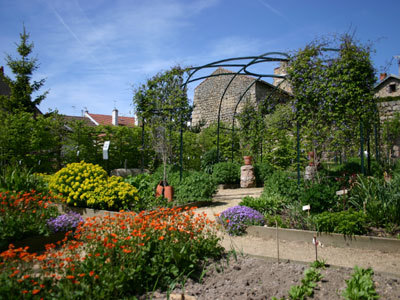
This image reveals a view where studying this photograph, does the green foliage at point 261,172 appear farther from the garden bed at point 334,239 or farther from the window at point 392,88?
the window at point 392,88

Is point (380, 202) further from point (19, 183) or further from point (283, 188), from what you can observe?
point (19, 183)

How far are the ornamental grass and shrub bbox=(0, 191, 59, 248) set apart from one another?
42.8 inches

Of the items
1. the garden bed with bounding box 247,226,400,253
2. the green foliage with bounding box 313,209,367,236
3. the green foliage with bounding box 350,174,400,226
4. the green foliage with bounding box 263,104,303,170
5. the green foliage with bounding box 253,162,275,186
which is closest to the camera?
the garden bed with bounding box 247,226,400,253

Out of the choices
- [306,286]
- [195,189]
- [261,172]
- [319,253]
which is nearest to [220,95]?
[261,172]

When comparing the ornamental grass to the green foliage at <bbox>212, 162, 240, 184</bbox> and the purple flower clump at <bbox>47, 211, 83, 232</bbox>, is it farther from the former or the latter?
the green foliage at <bbox>212, 162, 240, 184</bbox>

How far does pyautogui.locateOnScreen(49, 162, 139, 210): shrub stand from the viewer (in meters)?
5.70

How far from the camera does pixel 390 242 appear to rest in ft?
12.1

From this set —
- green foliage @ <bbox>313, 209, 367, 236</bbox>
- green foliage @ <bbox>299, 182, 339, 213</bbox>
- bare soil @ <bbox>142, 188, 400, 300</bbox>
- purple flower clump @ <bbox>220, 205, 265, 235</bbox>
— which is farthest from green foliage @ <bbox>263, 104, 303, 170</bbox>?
bare soil @ <bbox>142, 188, 400, 300</bbox>

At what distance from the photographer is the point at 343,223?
13.0 ft

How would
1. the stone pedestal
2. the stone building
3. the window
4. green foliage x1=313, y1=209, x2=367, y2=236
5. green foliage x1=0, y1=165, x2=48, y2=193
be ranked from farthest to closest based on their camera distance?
the window
the stone building
the stone pedestal
green foliage x1=0, y1=165, x2=48, y2=193
green foliage x1=313, y1=209, x2=367, y2=236

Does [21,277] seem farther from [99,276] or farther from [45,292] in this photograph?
[99,276]

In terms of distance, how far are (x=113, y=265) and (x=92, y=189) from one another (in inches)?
138

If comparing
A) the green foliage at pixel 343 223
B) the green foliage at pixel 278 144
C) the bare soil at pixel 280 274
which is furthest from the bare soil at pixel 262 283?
the green foliage at pixel 278 144

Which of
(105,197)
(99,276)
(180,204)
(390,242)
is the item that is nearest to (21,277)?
(99,276)
